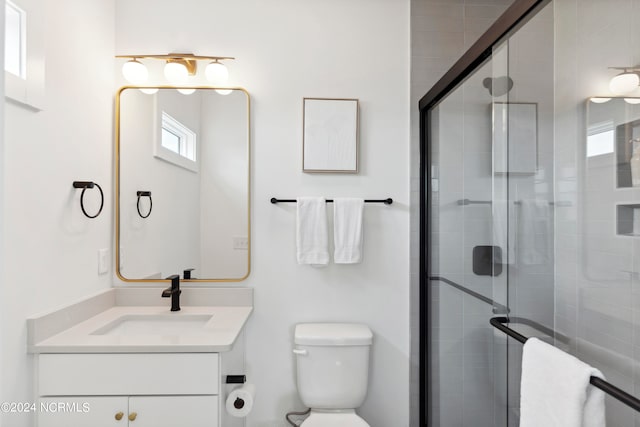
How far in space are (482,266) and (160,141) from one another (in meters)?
1.59

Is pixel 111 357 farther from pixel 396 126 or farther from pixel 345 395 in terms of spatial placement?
pixel 396 126

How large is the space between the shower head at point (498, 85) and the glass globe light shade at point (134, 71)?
5.11 feet

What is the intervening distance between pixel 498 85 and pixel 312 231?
1.04m

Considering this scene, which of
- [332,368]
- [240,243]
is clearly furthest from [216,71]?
[332,368]

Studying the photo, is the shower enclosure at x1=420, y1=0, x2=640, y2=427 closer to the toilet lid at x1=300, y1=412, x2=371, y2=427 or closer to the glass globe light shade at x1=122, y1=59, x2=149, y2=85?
the toilet lid at x1=300, y1=412, x2=371, y2=427

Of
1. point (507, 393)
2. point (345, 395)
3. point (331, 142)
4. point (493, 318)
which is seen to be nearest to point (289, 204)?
point (331, 142)

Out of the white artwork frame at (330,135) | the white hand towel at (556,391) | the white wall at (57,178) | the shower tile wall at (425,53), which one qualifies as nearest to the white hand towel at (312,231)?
the white artwork frame at (330,135)

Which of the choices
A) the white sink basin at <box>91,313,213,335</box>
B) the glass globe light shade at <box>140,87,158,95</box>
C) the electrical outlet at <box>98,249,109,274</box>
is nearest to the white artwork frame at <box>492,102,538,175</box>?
the white sink basin at <box>91,313,213,335</box>

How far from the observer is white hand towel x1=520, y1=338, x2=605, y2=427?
81cm

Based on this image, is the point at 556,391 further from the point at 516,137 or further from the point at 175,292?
the point at 175,292

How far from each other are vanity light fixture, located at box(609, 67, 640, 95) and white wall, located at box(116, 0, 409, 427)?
124 cm

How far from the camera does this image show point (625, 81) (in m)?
0.79

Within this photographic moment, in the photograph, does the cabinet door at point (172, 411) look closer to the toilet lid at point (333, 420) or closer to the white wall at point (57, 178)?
the white wall at point (57, 178)

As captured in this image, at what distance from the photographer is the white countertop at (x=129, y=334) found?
4.52 feet
